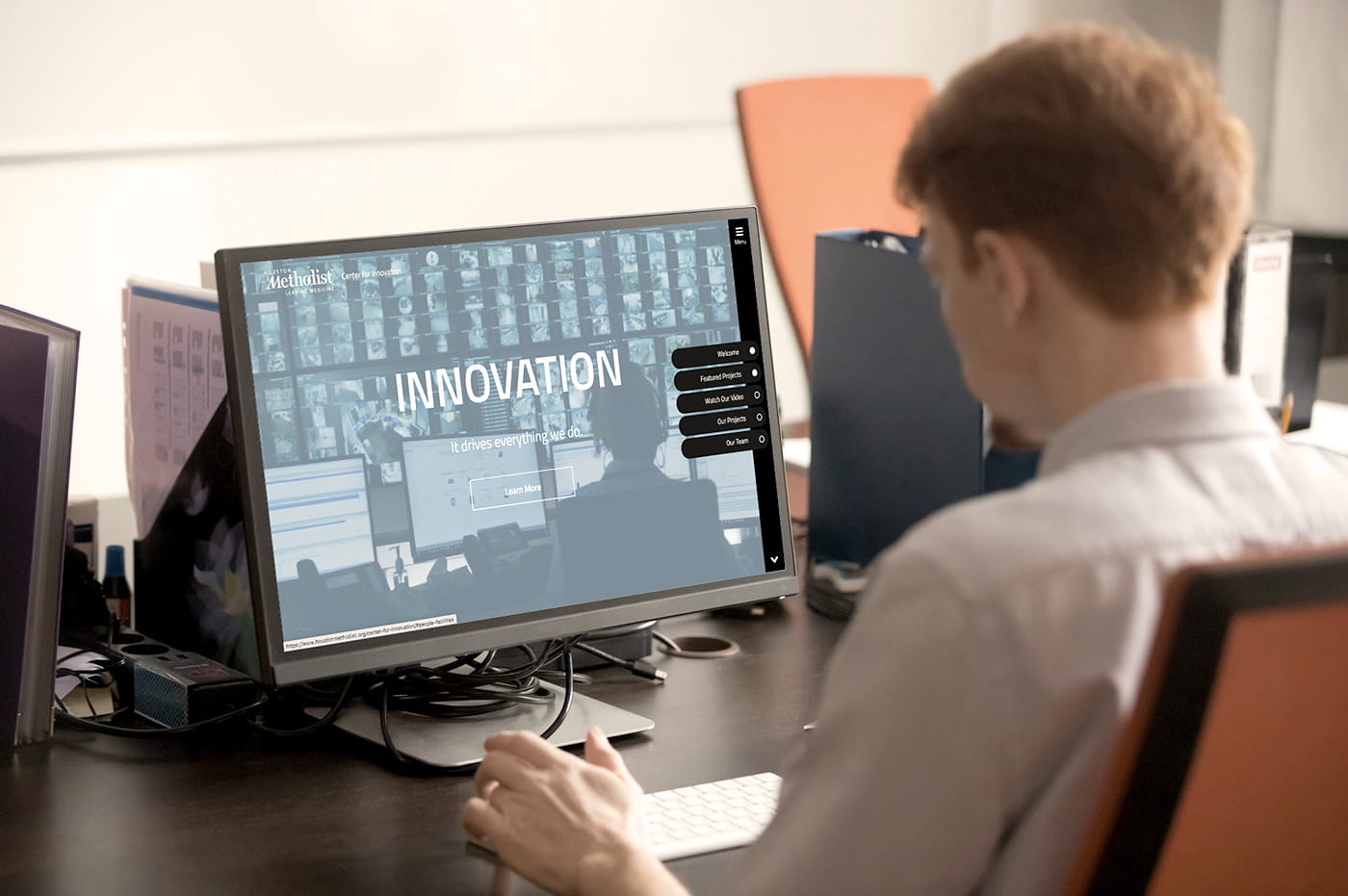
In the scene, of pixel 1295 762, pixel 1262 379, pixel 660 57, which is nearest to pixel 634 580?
pixel 1295 762

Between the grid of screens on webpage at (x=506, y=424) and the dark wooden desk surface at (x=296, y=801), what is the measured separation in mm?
125

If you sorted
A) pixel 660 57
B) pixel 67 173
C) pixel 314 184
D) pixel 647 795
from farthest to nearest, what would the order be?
pixel 660 57
pixel 314 184
pixel 67 173
pixel 647 795

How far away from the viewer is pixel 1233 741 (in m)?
0.71

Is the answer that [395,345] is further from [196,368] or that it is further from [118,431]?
[118,431]

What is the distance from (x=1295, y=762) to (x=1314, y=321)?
1.57 meters

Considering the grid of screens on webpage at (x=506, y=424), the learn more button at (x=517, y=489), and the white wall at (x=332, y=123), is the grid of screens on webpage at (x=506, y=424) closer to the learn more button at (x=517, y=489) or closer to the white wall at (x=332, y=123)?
the learn more button at (x=517, y=489)

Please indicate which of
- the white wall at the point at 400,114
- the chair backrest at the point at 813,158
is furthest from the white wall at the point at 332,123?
the chair backrest at the point at 813,158

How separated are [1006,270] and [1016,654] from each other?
0.23 m

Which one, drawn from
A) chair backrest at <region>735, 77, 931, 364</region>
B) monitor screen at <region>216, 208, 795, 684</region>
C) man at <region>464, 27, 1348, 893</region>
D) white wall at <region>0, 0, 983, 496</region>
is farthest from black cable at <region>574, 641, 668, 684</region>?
white wall at <region>0, 0, 983, 496</region>

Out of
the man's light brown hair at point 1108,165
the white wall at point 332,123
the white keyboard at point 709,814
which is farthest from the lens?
the white wall at point 332,123

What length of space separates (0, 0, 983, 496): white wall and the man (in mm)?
3038

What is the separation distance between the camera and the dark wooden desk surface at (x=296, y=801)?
1.11 metres

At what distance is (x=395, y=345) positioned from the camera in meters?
1.32

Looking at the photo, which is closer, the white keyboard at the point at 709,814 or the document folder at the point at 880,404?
the white keyboard at the point at 709,814
